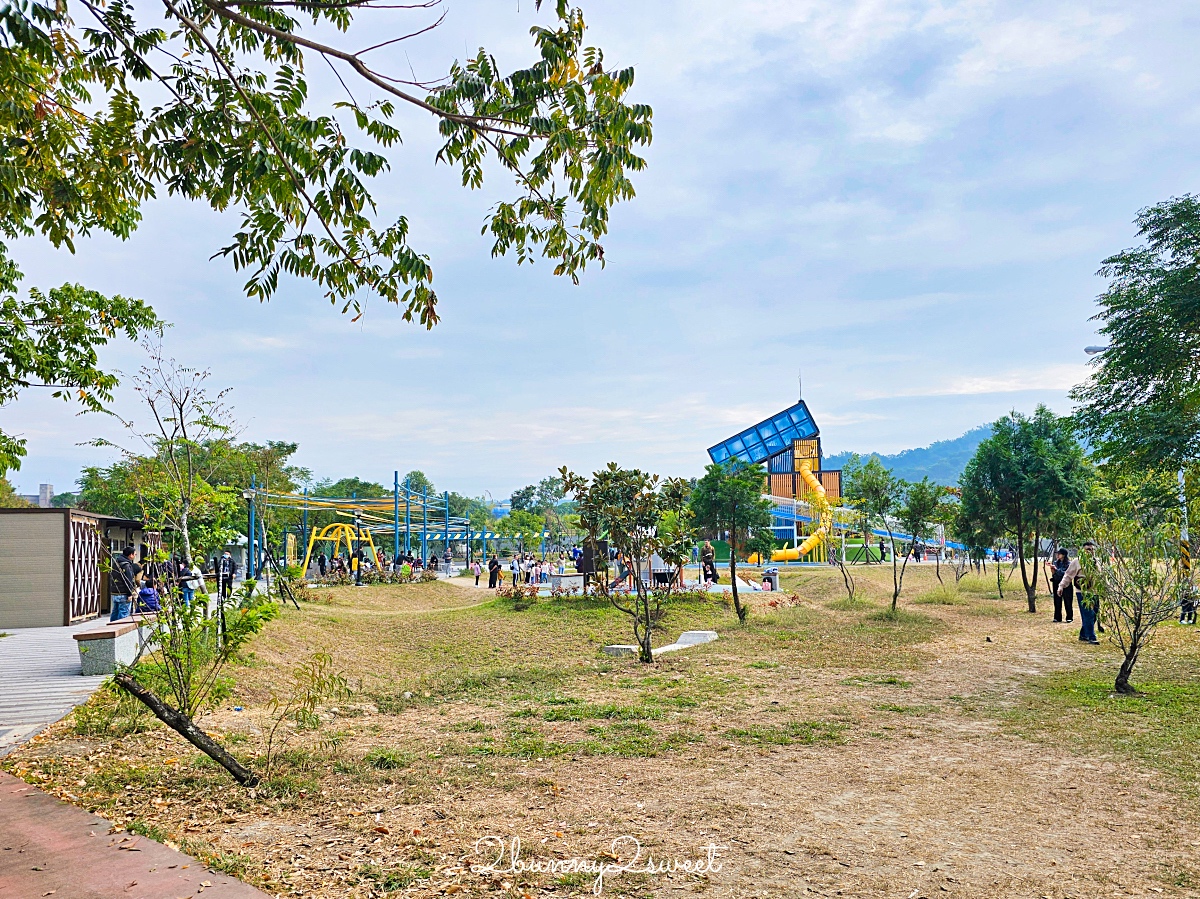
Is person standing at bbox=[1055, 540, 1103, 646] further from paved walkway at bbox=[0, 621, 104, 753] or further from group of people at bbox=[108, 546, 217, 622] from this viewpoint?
paved walkway at bbox=[0, 621, 104, 753]

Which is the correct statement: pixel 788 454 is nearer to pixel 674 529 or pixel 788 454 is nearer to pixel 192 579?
pixel 674 529

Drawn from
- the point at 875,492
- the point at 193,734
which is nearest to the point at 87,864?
the point at 193,734

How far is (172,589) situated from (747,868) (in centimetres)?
514

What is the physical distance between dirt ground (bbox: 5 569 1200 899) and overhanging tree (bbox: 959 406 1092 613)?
34.8 feet

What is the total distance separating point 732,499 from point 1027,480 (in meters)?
7.05

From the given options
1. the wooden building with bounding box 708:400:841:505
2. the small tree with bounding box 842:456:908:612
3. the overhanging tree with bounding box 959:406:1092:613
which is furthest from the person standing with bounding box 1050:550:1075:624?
the wooden building with bounding box 708:400:841:505

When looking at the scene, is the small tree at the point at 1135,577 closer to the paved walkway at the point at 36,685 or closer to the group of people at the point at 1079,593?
the group of people at the point at 1079,593

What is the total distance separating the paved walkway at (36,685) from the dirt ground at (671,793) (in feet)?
1.55

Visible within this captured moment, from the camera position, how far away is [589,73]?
5016mm

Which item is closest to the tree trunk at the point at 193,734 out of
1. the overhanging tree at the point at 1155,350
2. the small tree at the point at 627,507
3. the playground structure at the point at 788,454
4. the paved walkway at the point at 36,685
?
the paved walkway at the point at 36,685

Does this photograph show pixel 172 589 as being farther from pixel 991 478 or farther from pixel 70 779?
pixel 991 478

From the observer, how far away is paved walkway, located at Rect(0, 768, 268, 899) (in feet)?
12.8

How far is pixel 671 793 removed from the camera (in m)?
5.44

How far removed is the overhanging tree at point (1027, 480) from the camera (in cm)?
1928
